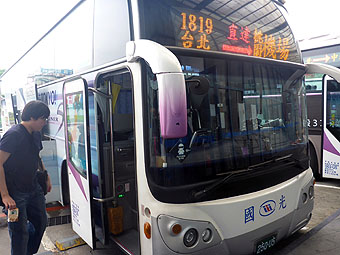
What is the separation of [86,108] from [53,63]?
227cm

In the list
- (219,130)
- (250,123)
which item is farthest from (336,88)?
(219,130)

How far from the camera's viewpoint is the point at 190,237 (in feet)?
8.22

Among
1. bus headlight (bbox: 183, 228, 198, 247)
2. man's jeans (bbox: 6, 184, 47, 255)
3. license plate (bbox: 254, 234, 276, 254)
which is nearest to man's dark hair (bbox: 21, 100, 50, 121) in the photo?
man's jeans (bbox: 6, 184, 47, 255)

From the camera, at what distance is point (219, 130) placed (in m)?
2.72

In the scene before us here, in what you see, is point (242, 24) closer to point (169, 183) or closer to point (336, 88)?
point (169, 183)

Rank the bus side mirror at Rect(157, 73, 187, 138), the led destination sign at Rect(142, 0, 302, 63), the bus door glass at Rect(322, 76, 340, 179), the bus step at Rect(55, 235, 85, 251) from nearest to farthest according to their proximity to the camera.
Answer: the bus side mirror at Rect(157, 73, 187, 138) < the led destination sign at Rect(142, 0, 302, 63) < the bus step at Rect(55, 235, 85, 251) < the bus door glass at Rect(322, 76, 340, 179)

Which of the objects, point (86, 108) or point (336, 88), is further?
point (336, 88)

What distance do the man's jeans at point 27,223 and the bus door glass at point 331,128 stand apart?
580cm

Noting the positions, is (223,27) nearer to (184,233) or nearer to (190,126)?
(190,126)

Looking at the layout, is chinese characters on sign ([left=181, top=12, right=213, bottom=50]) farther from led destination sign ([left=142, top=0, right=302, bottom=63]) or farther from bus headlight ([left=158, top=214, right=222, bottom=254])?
bus headlight ([left=158, top=214, right=222, bottom=254])

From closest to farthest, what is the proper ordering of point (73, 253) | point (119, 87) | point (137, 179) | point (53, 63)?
point (137, 179), point (119, 87), point (73, 253), point (53, 63)

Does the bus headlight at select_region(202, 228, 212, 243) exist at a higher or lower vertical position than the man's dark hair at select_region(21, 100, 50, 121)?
lower

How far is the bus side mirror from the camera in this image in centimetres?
201

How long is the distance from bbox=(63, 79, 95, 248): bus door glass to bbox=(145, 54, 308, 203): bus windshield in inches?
41.3
